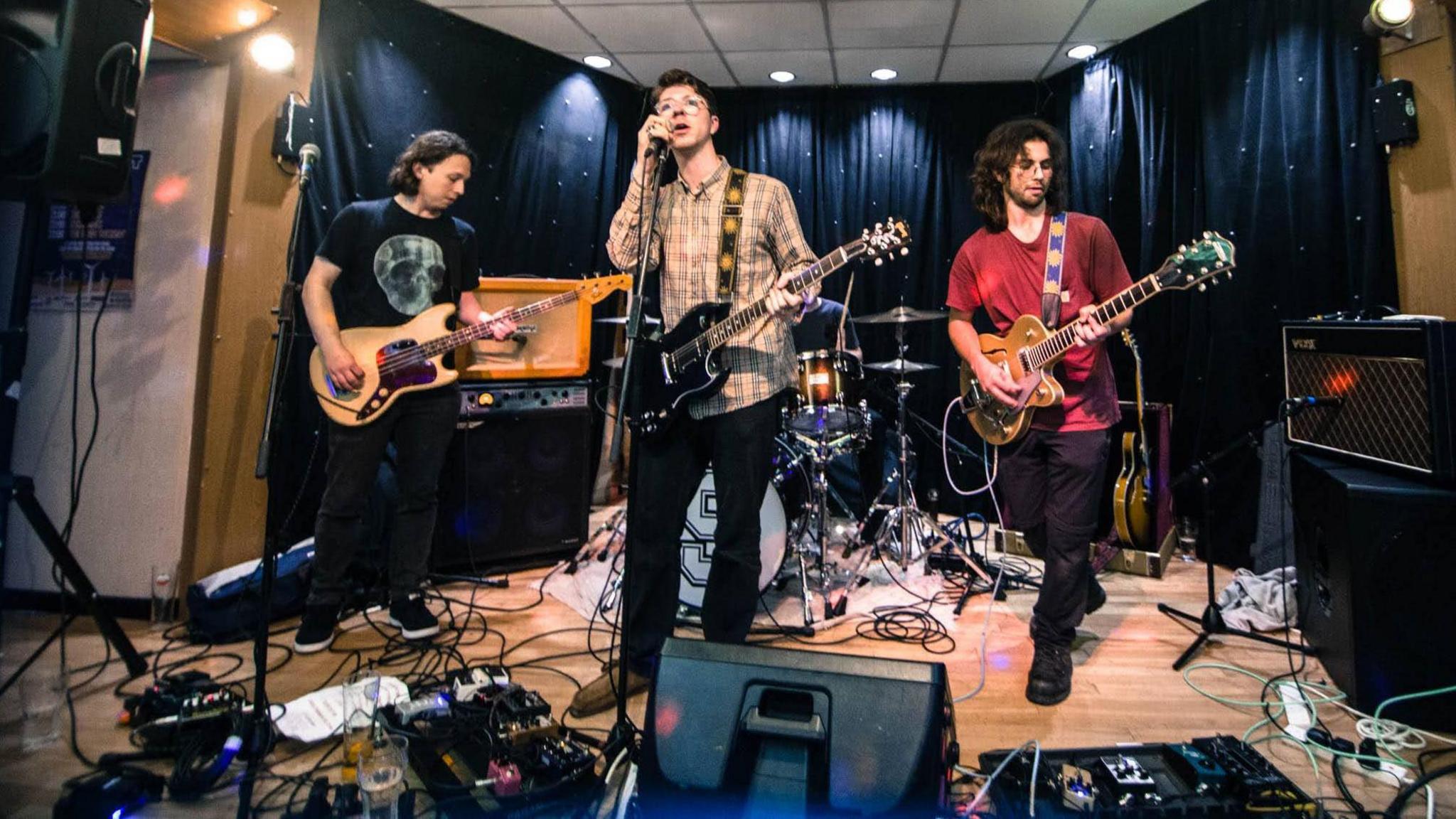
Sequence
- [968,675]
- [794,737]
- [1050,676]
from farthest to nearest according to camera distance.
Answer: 1. [968,675]
2. [1050,676]
3. [794,737]

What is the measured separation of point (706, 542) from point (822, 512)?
60 centimetres

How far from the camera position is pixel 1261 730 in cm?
218

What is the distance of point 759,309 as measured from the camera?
213 centimetres

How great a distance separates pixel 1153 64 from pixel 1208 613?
3.32 metres

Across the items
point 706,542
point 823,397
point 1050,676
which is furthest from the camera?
point 823,397

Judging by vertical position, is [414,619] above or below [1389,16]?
below

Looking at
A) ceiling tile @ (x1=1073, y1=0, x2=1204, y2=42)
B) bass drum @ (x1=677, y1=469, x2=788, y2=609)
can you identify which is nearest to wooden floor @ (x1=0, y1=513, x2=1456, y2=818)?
bass drum @ (x1=677, y1=469, x2=788, y2=609)

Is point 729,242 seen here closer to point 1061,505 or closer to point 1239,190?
point 1061,505

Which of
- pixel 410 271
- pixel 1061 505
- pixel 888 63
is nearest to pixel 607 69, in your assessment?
pixel 888 63

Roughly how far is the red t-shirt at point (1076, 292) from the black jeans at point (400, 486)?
2097mm

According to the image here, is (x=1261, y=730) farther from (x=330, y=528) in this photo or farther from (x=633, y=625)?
(x=330, y=528)

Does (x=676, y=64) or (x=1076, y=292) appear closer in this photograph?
(x=1076, y=292)

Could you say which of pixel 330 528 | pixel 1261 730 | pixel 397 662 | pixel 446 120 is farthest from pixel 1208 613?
pixel 446 120

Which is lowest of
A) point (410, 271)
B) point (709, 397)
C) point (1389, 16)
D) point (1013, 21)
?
point (709, 397)
